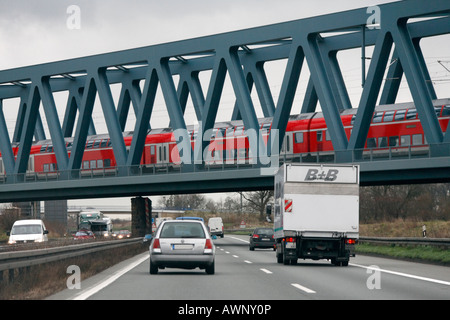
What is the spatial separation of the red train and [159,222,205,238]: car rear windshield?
20096 mm

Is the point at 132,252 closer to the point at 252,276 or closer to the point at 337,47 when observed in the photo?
the point at 252,276

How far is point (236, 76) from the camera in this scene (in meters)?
47.4

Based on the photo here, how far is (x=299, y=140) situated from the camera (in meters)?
50.3

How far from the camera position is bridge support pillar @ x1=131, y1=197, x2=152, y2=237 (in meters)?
60.2

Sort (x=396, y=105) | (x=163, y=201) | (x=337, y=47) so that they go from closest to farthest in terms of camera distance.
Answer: (x=396, y=105) → (x=337, y=47) → (x=163, y=201)

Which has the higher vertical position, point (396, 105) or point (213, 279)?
point (396, 105)

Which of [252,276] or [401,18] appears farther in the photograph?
[401,18]

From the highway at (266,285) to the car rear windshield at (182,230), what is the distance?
101cm

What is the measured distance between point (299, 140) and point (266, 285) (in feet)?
111

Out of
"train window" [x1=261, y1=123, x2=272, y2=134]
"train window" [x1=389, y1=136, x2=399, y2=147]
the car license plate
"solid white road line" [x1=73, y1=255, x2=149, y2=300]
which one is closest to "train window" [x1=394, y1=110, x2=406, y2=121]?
"train window" [x1=389, y1=136, x2=399, y2=147]

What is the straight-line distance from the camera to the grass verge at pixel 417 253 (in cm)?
2863

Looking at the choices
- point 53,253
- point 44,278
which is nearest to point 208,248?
point 53,253

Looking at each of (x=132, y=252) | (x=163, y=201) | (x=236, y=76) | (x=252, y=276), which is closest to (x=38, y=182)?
(x=236, y=76)
